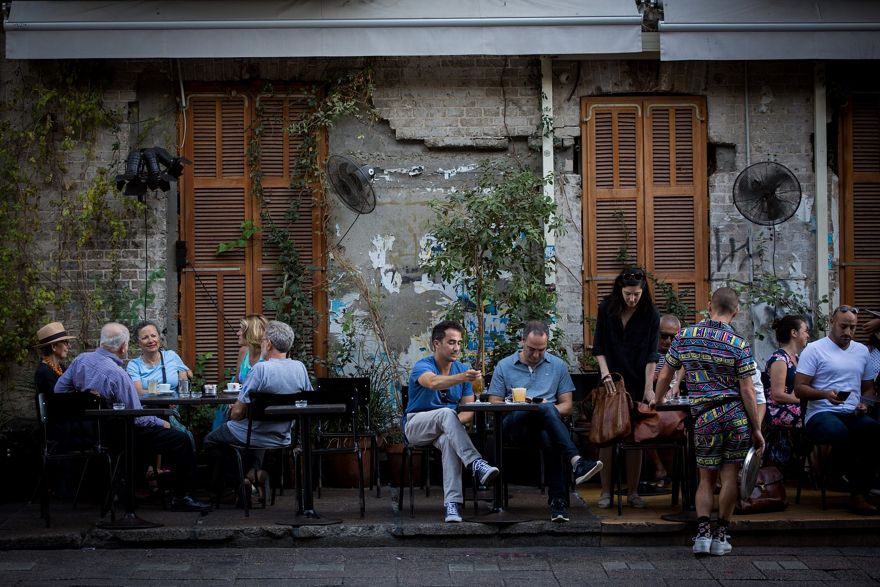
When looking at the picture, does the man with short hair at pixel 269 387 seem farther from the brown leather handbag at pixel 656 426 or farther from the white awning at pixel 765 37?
the white awning at pixel 765 37

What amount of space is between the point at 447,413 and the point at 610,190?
3.63 m

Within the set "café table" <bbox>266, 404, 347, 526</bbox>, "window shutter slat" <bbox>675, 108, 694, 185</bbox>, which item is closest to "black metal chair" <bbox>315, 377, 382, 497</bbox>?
"café table" <bbox>266, 404, 347, 526</bbox>

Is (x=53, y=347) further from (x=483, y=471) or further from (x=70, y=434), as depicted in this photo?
(x=483, y=471)

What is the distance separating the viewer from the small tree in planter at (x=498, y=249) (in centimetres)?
1015

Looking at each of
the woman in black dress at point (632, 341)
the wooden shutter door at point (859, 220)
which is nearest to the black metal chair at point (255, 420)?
the woman in black dress at point (632, 341)

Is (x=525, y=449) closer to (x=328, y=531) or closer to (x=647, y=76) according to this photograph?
(x=328, y=531)

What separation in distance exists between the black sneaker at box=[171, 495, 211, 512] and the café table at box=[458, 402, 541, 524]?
211 centimetres

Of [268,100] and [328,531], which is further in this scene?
[268,100]

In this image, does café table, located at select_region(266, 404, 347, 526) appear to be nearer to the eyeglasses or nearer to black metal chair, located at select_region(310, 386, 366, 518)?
black metal chair, located at select_region(310, 386, 366, 518)

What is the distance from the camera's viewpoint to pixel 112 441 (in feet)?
28.3

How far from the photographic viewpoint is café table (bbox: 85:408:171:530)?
789 centimetres

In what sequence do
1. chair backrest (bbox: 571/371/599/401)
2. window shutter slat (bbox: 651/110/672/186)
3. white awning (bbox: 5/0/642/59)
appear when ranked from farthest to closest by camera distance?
window shutter slat (bbox: 651/110/672/186) < white awning (bbox: 5/0/642/59) < chair backrest (bbox: 571/371/599/401)

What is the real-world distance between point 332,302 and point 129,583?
173 inches

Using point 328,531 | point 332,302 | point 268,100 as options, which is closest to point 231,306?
point 332,302
